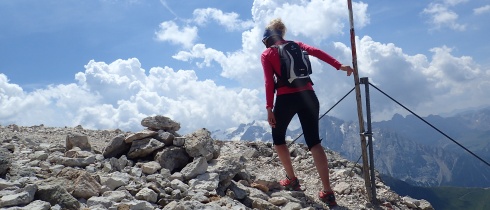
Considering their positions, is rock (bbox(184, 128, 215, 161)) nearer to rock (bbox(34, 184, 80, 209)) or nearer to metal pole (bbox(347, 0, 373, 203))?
rock (bbox(34, 184, 80, 209))

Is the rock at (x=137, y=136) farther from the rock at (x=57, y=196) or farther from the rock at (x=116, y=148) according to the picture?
the rock at (x=57, y=196)

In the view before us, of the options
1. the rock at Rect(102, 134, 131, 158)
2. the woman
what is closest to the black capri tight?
the woman

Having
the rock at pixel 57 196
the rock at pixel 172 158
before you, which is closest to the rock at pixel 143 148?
the rock at pixel 172 158

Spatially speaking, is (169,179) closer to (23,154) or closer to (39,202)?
(39,202)

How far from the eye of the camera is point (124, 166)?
7.42m

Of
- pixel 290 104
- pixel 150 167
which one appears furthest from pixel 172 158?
pixel 290 104

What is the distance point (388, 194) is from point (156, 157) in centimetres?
477

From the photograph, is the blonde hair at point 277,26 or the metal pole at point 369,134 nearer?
the blonde hair at point 277,26

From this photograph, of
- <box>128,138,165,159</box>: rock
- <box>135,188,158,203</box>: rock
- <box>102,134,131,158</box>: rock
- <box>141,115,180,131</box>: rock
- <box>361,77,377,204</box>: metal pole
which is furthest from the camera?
<box>141,115,180,131</box>: rock

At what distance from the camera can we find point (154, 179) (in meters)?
6.67

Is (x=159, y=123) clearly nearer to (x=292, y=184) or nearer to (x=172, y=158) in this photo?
(x=172, y=158)

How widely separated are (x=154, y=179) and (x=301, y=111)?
8.93ft

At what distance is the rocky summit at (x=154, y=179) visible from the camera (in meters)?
5.47

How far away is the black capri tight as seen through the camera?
696 centimetres
